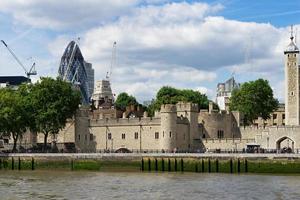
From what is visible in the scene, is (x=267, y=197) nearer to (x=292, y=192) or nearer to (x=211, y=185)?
(x=292, y=192)

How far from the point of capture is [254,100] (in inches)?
4262

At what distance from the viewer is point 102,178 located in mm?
64188

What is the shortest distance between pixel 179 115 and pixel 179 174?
2143 centimetres

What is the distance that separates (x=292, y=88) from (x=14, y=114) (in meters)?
37.2

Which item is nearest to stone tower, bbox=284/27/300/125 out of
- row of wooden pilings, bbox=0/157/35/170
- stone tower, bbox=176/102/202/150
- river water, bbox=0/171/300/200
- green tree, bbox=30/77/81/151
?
stone tower, bbox=176/102/202/150

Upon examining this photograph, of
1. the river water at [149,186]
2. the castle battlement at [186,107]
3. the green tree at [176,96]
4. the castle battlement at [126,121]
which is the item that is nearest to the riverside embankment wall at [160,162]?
the river water at [149,186]

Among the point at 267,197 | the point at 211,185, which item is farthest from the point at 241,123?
the point at 267,197

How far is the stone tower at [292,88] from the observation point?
88.8 meters

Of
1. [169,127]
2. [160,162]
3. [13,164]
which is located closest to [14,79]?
[13,164]

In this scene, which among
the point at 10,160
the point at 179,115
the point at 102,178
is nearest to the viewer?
the point at 102,178

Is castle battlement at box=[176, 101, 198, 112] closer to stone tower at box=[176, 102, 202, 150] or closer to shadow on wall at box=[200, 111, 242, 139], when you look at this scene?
stone tower at box=[176, 102, 202, 150]

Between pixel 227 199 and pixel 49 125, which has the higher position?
pixel 49 125

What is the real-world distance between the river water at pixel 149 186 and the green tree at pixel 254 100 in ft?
138

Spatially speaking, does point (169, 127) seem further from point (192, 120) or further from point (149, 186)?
point (149, 186)
